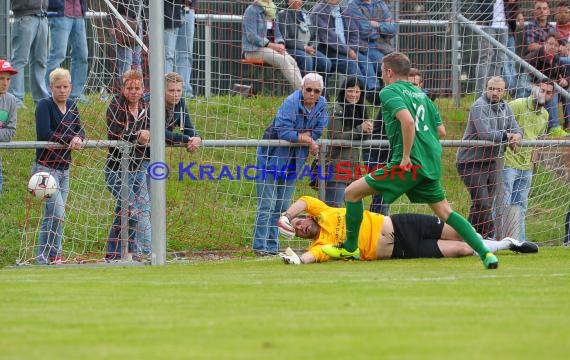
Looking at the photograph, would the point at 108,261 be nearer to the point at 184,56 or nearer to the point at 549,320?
the point at 184,56

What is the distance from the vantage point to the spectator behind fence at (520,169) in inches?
583

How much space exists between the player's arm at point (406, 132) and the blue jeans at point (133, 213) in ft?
11.0

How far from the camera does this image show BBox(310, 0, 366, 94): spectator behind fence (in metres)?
15.1

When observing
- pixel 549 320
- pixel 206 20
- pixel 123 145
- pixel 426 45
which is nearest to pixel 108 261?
pixel 123 145

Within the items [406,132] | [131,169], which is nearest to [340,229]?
[406,132]

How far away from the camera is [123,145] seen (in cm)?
1330

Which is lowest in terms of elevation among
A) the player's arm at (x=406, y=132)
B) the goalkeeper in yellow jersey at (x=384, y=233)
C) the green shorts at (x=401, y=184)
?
the goalkeeper in yellow jersey at (x=384, y=233)

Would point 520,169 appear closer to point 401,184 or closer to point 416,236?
point 416,236

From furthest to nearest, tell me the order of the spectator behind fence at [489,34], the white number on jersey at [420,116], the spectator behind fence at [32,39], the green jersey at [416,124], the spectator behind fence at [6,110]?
the spectator behind fence at [32,39] → the spectator behind fence at [489,34] → the spectator behind fence at [6,110] → the white number on jersey at [420,116] → the green jersey at [416,124]

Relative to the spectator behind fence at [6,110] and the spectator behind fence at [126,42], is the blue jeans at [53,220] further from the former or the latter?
the spectator behind fence at [126,42]

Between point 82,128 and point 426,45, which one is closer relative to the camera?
point 82,128

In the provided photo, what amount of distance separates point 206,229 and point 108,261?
178cm

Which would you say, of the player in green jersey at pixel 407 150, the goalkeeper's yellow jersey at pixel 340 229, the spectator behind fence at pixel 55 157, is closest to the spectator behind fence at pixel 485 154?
the goalkeeper's yellow jersey at pixel 340 229

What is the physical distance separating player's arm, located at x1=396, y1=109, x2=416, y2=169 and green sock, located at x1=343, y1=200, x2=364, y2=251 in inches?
31.4
